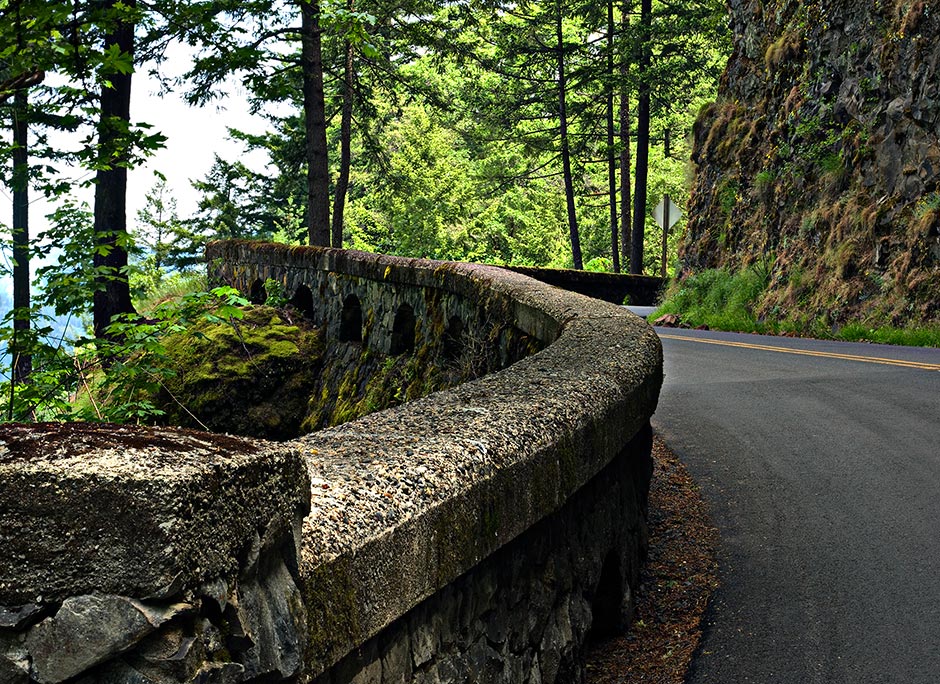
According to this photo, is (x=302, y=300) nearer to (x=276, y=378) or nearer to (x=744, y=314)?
(x=276, y=378)

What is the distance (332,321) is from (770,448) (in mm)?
7683

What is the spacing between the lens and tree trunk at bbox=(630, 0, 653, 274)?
35.8m

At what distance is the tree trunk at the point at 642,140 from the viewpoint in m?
35.8

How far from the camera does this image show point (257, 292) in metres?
18.3

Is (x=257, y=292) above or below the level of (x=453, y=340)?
above

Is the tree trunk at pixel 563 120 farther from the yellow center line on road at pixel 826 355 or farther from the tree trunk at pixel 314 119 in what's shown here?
the yellow center line on road at pixel 826 355

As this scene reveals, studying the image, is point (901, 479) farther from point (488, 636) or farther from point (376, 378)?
point (376, 378)

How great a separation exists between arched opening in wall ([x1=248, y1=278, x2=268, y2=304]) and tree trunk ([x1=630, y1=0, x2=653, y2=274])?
70.3 ft

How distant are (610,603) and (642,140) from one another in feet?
112

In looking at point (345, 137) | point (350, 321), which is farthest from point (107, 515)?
point (345, 137)

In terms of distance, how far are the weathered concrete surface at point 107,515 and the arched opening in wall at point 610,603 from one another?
3.21 meters

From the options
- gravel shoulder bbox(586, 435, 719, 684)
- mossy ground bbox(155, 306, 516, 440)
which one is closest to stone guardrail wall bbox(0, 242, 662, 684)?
gravel shoulder bbox(586, 435, 719, 684)

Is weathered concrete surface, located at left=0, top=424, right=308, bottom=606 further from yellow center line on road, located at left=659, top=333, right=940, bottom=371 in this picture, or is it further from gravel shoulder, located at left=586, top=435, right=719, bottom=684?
yellow center line on road, located at left=659, top=333, right=940, bottom=371

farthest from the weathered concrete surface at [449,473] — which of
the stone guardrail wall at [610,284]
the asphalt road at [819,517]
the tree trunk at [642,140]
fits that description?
the tree trunk at [642,140]
